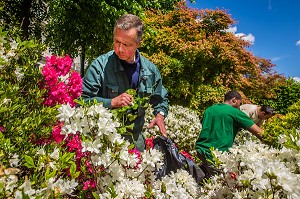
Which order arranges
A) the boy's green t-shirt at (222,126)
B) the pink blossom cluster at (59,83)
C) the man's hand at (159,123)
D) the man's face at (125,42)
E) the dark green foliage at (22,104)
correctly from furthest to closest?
the boy's green t-shirt at (222,126)
the man's hand at (159,123)
the man's face at (125,42)
the pink blossom cluster at (59,83)
the dark green foliage at (22,104)

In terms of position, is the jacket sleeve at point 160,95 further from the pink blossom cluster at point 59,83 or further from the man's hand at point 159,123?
the pink blossom cluster at point 59,83

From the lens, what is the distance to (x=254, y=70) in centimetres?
1365

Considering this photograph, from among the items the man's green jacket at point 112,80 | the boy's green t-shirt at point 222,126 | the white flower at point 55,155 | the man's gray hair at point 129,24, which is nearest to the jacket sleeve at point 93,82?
the man's green jacket at point 112,80

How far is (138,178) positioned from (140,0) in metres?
11.5

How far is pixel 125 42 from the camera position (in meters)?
2.77

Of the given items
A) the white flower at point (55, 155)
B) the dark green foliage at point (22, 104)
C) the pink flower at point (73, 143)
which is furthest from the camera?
the pink flower at point (73, 143)

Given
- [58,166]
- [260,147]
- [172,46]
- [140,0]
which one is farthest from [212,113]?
[140,0]

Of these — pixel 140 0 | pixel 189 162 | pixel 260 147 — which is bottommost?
pixel 189 162

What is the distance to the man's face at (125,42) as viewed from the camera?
2.74 meters

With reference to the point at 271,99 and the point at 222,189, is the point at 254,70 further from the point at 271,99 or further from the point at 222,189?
the point at 222,189

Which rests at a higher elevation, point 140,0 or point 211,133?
point 140,0

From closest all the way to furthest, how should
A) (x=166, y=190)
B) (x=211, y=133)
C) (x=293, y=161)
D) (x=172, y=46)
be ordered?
(x=293, y=161) < (x=166, y=190) < (x=211, y=133) < (x=172, y=46)

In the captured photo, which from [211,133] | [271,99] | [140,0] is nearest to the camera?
[211,133]

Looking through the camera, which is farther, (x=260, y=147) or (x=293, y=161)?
(x=260, y=147)
